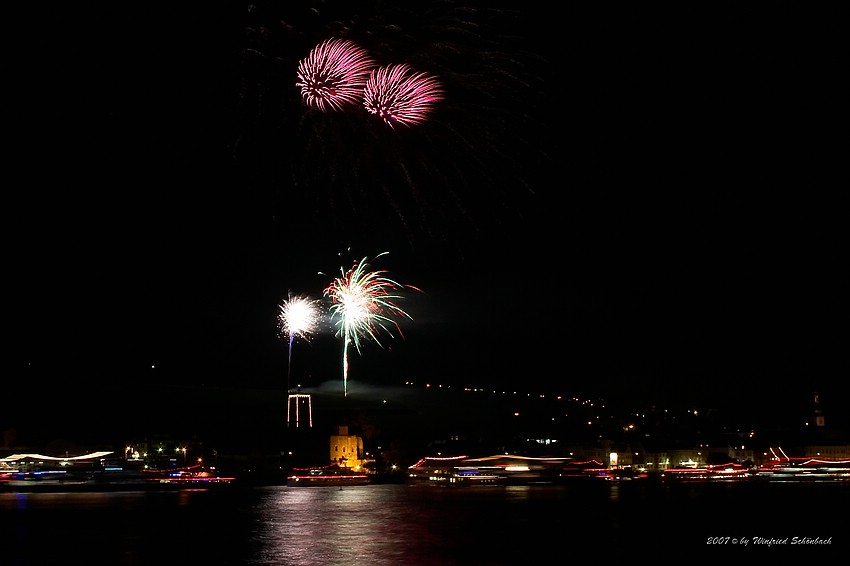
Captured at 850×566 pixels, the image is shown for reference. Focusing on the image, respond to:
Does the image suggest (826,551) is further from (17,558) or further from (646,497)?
(646,497)

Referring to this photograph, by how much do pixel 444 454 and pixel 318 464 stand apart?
1267 cm

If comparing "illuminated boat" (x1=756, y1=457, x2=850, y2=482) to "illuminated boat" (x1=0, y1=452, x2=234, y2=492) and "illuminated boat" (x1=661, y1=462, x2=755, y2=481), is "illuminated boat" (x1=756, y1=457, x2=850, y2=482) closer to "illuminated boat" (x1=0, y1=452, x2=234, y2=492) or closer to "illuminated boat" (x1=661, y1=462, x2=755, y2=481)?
"illuminated boat" (x1=661, y1=462, x2=755, y2=481)

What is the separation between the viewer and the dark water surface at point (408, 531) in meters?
18.7

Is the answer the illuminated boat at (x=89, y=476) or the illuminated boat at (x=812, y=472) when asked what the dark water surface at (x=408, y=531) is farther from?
the illuminated boat at (x=812, y=472)

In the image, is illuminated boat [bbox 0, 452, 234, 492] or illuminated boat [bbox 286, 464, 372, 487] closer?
illuminated boat [bbox 0, 452, 234, 492]

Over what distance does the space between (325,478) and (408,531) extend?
1632 inches

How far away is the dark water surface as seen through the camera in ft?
61.3

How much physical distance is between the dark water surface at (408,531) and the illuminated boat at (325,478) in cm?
2453

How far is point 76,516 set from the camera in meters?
30.5

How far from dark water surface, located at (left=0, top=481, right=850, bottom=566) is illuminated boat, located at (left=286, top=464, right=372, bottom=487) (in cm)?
2453

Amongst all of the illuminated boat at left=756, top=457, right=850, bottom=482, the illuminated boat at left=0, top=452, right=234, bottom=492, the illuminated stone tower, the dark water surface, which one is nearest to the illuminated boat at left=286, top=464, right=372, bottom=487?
the illuminated boat at left=0, top=452, right=234, bottom=492

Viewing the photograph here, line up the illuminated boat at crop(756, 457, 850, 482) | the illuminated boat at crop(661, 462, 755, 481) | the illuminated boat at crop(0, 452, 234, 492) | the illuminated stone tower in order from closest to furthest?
the illuminated boat at crop(0, 452, 234, 492), the illuminated boat at crop(661, 462, 755, 481), the illuminated boat at crop(756, 457, 850, 482), the illuminated stone tower

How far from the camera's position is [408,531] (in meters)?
23.7

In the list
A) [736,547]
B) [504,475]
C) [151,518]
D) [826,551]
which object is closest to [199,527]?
[151,518]
